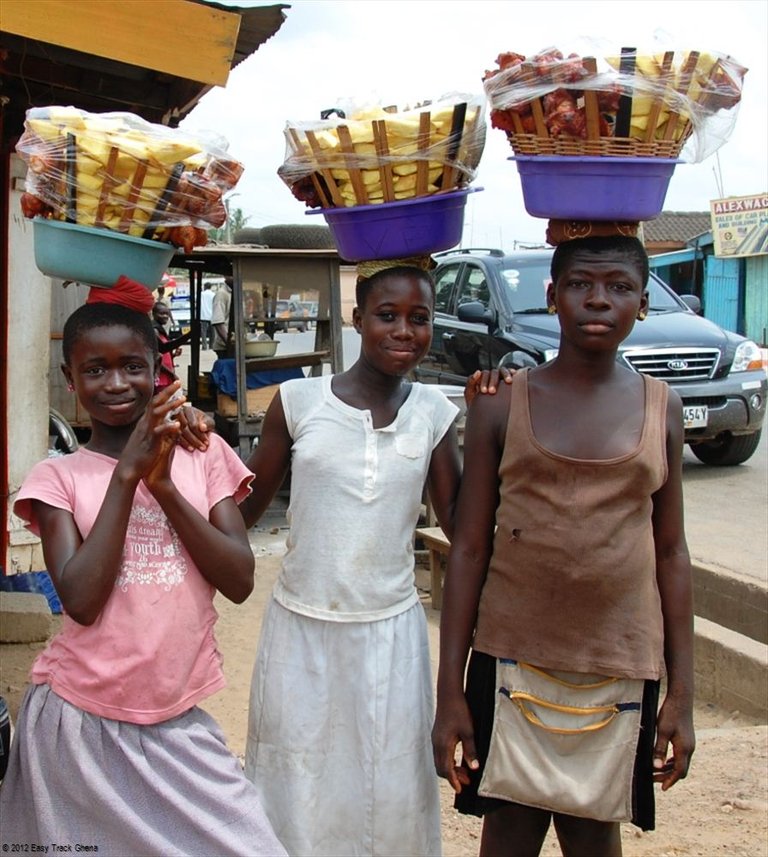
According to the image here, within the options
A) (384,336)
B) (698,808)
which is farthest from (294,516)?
(698,808)

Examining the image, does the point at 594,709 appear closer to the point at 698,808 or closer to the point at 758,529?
the point at 698,808

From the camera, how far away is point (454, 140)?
217cm

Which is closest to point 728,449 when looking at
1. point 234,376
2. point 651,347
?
point 651,347

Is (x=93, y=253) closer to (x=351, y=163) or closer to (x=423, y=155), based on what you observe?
(x=351, y=163)

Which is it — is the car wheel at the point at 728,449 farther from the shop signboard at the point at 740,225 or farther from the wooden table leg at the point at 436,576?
the shop signboard at the point at 740,225

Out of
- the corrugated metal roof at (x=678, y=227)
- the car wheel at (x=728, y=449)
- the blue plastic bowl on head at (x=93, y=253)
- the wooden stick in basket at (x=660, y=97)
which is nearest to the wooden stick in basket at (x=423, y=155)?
the wooden stick in basket at (x=660, y=97)

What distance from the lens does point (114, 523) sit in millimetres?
1885

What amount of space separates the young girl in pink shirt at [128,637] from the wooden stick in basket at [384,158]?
1.89ft

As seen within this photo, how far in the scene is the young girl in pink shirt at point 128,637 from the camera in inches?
74.3

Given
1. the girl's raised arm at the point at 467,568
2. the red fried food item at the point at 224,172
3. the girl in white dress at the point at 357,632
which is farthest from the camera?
the girl in white dress at the point at 357,632

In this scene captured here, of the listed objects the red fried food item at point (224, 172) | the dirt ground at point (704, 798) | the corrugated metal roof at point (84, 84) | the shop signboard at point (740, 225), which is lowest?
the dirt ground at point (704, 798)

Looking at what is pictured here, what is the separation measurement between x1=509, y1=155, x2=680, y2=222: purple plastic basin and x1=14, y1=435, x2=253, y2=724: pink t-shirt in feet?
3.07

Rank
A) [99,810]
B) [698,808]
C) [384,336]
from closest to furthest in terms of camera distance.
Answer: [99,810], [384,336], [698,808]

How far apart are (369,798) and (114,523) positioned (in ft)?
3.10
